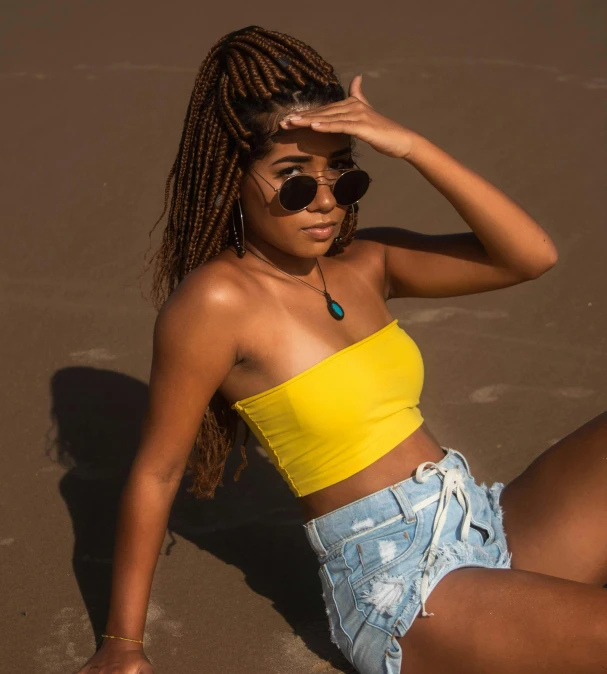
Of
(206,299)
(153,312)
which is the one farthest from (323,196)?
(153,312)

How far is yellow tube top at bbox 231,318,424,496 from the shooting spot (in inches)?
96.7

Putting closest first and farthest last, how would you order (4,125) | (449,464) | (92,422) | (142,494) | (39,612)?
(142,494)
(449,464)
(39,612)
(92,422)
(4,125)

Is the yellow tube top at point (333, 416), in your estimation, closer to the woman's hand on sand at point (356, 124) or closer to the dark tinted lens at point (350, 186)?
the dark tinted lens at point (350, 186)

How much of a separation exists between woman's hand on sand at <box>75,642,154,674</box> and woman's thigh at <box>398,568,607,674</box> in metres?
0.64

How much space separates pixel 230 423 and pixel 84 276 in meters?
2.07

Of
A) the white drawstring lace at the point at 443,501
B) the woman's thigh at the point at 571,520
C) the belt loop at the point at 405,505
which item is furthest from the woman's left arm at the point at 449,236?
the belt loop at the point at 405,505

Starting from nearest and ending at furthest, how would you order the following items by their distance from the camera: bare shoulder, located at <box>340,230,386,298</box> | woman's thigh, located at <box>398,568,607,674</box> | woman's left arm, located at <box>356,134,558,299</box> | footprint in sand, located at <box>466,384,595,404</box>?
woman's thigh, located at <box>398,568,607,674</box>, woman's left arm, located at <box>356,134,558,299</box>, bare shoulder, located at <box>340,230,386,298</box>, footprint in sand, located at <box>466,384,595,404</box>

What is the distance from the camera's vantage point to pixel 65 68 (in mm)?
5945

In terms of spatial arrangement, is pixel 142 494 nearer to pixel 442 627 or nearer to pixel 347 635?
pixel 347 635

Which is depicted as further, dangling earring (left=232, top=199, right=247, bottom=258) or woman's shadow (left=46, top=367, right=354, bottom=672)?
woman's shadow (left=46, top=367, right=354, bottom=672)

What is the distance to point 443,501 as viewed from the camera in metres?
2.48

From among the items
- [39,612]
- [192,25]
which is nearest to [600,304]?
[39,612]

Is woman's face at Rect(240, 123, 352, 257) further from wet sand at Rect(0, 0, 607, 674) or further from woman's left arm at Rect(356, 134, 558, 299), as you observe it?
wet sand at Rect(0, 0, 607, 674)

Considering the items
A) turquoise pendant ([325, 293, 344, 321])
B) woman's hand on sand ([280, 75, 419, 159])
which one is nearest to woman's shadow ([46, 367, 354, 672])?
turquoise pendant ([325, 293, 344, 321])
